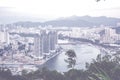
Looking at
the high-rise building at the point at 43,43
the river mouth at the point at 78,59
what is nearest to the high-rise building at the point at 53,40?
the high-rise building at the point at 43,43

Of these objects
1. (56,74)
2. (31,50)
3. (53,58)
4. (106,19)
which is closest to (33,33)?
(31,50)

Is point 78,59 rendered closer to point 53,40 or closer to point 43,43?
point 43,43

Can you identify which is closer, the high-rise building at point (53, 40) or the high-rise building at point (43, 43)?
the high-rise building at point (43, 43)

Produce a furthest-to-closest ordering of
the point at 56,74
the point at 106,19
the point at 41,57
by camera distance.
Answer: the point at 106,19, the point at 41,57, the point at 56,74

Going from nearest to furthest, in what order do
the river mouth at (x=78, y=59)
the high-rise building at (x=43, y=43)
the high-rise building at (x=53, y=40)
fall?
the river mouth at (x=78, y=59)
the high-rise building at (x=43, y=43)
the high-rise building at (x=53, y=40)

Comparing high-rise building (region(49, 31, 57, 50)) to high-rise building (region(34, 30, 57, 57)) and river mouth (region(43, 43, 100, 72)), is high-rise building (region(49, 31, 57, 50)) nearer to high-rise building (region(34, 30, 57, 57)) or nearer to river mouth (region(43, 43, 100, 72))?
high-rise building (region(34, 30, 57, 57))

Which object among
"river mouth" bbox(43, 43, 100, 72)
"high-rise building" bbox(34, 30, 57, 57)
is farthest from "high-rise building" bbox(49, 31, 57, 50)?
"river mouth" bbox(43, 43, 100, 72)

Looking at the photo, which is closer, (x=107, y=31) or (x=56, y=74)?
(x=56, y=74)

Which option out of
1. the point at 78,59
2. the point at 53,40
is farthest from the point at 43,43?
the point at 78,59

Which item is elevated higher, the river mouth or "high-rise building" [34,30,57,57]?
"high-rise building" [34,30,57,57]

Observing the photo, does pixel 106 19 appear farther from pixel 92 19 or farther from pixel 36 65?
pixel 36 65

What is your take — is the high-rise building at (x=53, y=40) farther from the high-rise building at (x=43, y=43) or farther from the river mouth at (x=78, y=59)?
the river mouth at (x=78, y=59)
